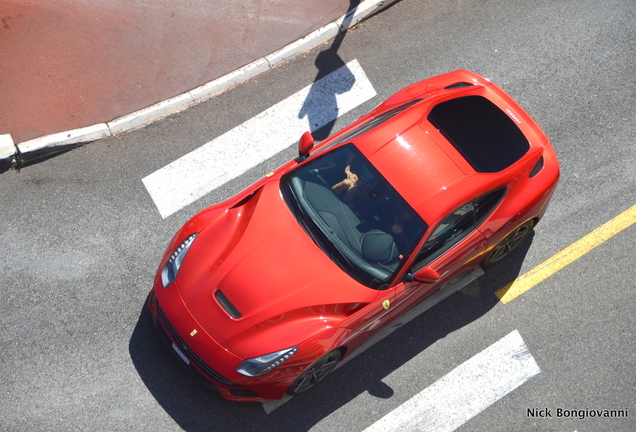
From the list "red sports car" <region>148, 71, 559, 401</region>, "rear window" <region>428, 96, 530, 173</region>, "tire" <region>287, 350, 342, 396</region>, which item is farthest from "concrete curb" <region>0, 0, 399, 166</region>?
"tire" <region>287, 350, 342, 396</region>

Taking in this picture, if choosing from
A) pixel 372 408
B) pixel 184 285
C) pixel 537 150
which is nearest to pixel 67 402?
pixel 184 285

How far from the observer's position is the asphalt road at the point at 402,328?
595 centimetres

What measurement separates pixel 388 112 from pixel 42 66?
4.29 meters

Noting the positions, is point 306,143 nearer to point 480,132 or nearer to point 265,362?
point 480,132

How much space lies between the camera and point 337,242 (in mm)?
5484

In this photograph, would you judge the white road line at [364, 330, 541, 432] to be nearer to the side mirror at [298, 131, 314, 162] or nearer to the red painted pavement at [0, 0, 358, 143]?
the side mirror at [298, 131, 314, 162]

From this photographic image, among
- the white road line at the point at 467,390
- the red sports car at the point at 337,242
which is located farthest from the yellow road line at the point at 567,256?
the red sports car at the point at 337,242

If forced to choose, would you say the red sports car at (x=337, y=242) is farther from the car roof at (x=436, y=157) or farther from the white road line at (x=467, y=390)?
the white road line at (x=467, y=390)

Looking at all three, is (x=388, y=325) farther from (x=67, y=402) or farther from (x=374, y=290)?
(x=67, y=402)

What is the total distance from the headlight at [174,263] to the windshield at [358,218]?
1073 millimetres

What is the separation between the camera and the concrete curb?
22.9 ft

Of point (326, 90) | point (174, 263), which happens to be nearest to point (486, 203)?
point (326, 90)

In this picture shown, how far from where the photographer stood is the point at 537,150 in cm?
605

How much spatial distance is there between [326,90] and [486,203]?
288 centimetres
